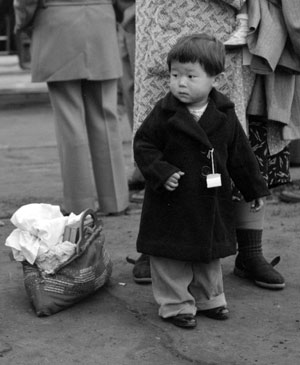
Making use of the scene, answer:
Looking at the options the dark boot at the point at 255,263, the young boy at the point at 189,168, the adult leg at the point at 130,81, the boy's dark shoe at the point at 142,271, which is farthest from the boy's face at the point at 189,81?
the adult leg at the point at 130,81

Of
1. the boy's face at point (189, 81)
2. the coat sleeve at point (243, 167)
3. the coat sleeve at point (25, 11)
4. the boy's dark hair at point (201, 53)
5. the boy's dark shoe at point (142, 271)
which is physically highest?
the boy's dark hair at point (201, 53)

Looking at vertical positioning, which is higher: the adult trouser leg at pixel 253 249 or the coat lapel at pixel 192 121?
the coat lapel at pixel 192 121

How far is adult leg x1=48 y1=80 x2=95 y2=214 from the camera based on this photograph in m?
6.12

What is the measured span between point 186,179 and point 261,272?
879 millimetres

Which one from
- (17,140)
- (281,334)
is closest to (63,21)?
(281,334)

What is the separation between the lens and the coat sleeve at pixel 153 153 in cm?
409

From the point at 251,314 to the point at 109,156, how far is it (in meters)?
2.15

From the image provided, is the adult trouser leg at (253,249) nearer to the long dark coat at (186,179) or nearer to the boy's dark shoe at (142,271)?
the boy's dark shoe at (142,271)

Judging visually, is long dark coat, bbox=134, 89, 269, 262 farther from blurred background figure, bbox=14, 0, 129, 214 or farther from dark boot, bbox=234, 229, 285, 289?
blurred background figure, bbox=14, 0, 129, 214

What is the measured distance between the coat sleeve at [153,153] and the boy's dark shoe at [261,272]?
91 cm

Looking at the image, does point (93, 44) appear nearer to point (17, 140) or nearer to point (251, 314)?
point (251, 314)

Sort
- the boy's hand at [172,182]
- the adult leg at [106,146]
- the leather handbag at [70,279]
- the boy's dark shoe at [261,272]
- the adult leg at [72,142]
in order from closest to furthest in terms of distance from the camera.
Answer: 1. the boy's hand at [172,182]
2. the leather handbag at [70,279]
3. the boy's dark shoe at [261,272]
4. the adult leg at [72,142]
5. the adult leg at [106,146]

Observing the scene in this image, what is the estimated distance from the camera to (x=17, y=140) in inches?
397

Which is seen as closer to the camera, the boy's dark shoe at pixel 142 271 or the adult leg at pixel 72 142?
the boy's dark shoe at pixel 142 271
